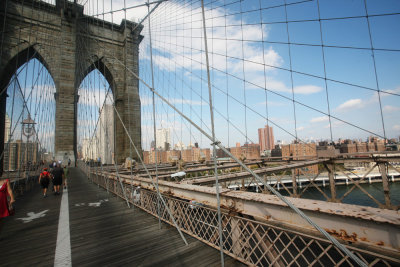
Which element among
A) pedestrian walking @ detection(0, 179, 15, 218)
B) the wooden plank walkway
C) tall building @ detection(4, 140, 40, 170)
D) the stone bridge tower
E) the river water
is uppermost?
the stone bridge tower

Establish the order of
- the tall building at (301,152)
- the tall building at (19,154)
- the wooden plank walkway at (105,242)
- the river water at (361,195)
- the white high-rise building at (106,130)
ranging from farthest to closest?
the river water at (361,195), the tall building at (19,154), the tall building at (301,152), the white high-rise building at (106,130), the wooden plank walkway at (105,242)

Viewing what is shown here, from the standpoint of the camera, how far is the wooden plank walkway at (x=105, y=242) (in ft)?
9.84

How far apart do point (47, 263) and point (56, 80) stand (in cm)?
2448

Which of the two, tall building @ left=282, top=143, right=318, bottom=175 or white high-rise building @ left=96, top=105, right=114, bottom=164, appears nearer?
white high-rise building @ left=96, top=105, right=114, bottom=164

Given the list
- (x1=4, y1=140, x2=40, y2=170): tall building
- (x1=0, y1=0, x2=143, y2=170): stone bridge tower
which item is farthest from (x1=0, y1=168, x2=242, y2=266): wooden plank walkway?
(x1=0, y1=0, x2=143, y2=170): stone bridge tower

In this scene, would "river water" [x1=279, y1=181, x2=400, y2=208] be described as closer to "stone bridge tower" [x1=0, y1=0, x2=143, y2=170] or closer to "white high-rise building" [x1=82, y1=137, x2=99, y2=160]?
"white high-rise building" [x1=82, y1=137, x2=99, y2=160]

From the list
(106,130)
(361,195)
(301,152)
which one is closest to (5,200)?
(106,130)

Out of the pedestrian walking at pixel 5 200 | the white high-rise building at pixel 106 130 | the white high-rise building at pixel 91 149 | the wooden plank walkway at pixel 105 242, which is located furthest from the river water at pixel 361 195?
the pedestrian walking at pixel 5 200

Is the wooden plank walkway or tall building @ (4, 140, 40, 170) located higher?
tall building @ (4, 140, 40, 170)

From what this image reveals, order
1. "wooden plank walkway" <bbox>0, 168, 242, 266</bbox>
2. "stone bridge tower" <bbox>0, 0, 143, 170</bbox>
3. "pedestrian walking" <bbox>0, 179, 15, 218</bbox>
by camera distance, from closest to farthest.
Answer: "wooden plank walkway" <bbox>0, 168, 242, 266</bbox>, "pedestrian walking" <bbox>0, 179, 15, 218</bbox>, "stone bridge tower" <bbox>0, 0, 143, 170</bbox>

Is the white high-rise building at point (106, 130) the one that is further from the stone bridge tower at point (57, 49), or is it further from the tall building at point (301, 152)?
the tall building at point (301, 152)

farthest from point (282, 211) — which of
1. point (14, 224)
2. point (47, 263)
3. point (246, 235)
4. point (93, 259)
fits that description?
point (14, 224)

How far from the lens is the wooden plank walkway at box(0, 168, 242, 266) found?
3.00 metres

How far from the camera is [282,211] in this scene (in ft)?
6.76
